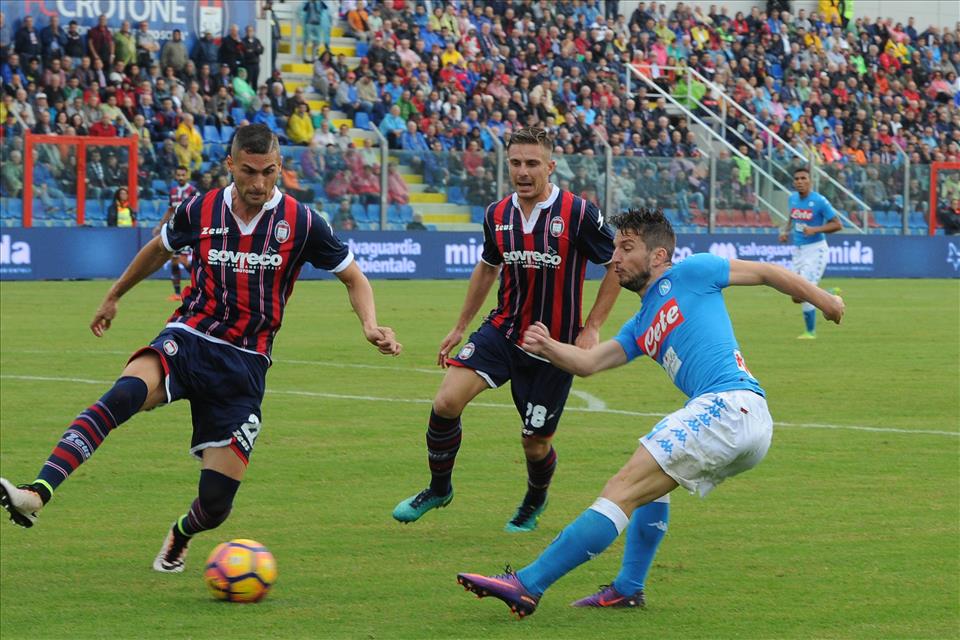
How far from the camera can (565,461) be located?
11.1 metres

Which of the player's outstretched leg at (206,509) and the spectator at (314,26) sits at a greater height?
the spectator at (314,26)

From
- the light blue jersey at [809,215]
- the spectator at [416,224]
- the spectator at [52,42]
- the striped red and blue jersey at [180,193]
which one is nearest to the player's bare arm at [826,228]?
the light blue jersey at [809,215]

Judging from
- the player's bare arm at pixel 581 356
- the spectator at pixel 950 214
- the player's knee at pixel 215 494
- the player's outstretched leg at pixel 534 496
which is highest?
the player's bare arm at pixel 581 356

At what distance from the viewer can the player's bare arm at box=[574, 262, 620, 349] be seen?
8.60 metres

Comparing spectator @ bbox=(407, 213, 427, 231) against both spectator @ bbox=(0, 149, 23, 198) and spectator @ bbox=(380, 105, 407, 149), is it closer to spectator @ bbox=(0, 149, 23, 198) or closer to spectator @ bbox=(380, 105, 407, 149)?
spectator @ bbox=(380, 105, 407, 149)

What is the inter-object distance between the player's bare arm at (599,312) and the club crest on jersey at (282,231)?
1.83 meters

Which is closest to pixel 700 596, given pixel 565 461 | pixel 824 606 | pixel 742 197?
pixel 824 606

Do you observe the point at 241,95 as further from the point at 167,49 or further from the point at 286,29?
the point at 286,29

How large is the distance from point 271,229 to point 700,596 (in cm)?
279

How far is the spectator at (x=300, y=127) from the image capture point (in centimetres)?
3161

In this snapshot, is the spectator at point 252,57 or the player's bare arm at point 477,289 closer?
the player's bare arm at point 477,289

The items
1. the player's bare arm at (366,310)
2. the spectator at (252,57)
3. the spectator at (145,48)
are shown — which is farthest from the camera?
the spectator at (252,57)

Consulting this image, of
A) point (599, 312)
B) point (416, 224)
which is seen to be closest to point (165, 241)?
point (599, 312)

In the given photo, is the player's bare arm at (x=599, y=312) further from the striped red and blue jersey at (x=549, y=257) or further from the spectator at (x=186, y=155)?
the spectator at (x=186, y=155)
